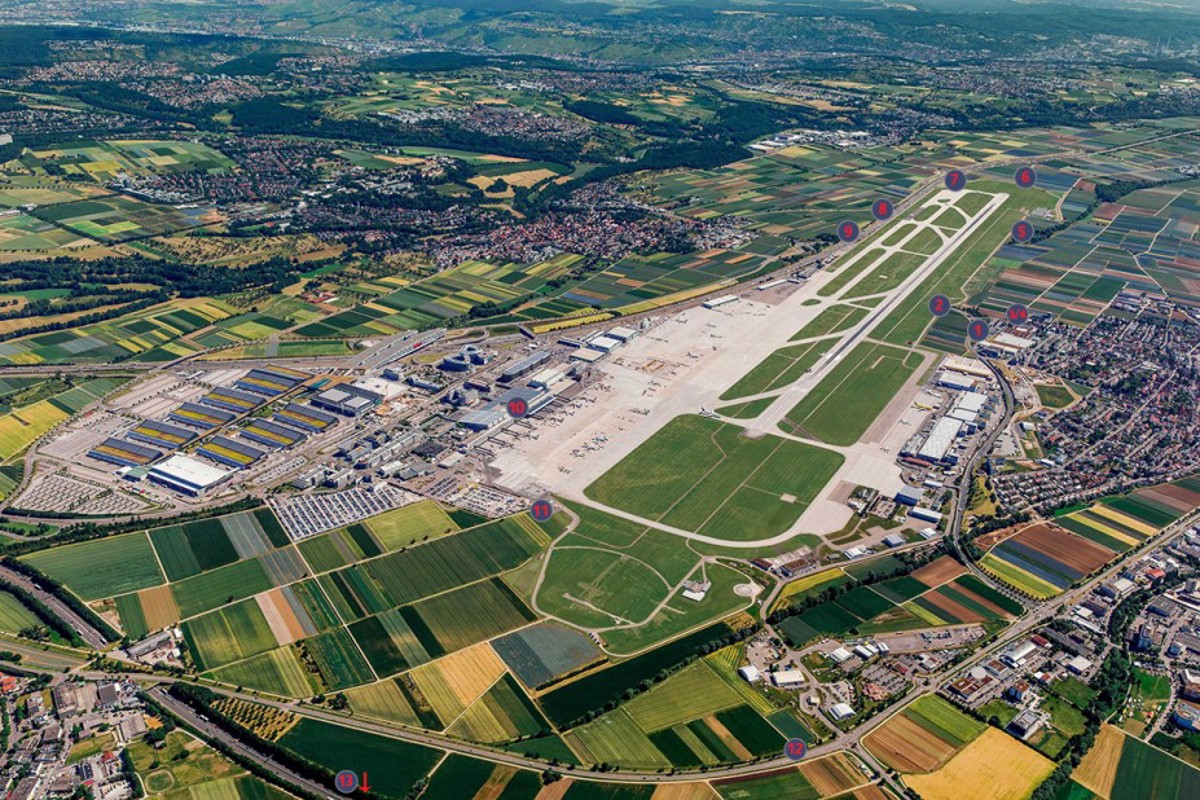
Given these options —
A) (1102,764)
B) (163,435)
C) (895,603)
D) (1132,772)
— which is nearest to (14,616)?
(163,435)

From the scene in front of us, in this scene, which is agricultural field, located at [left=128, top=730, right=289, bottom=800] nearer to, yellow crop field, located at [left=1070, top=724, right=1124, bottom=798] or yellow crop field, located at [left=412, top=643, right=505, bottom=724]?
yellow crop field, located at [left=412, top=643, right=505, bottom=724]

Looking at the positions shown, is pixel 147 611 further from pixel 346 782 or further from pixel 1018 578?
pixel 1018 578

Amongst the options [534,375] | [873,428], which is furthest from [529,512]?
[873,428]

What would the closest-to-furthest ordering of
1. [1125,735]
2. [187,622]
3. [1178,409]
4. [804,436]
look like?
1. [1125,735]
2. [187,622]
3. [804,436]
4. [1178,409]

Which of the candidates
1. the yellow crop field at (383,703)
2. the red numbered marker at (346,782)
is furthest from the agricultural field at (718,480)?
the red numbered marker at (346,782)

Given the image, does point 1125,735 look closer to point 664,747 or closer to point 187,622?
point 664,747
